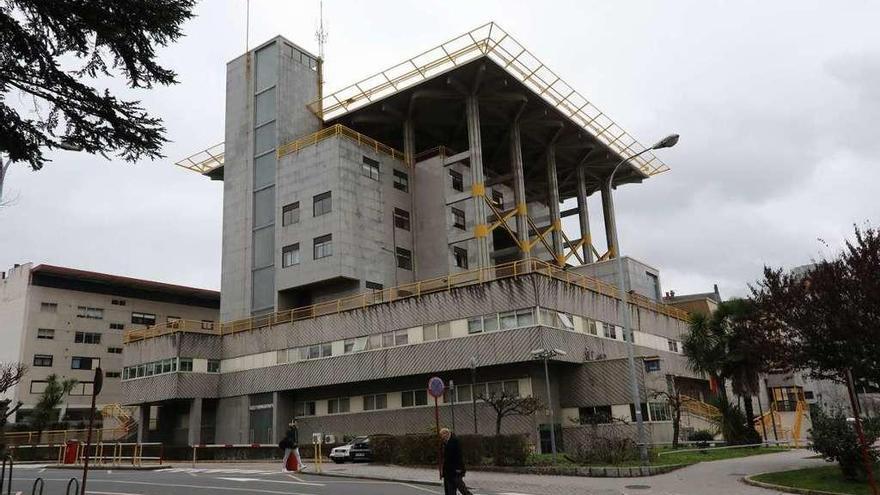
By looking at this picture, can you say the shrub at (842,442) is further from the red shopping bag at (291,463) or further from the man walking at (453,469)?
→ the red shopping bag at (291,463)

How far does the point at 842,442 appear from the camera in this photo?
16984 mm

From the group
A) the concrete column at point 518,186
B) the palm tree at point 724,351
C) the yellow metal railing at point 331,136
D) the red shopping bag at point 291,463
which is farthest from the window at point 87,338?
the palm tree at point 724,351

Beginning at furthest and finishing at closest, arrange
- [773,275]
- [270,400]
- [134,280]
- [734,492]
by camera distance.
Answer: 1. [134,280]
2. [270,400]
3. [773,275]
4. [734,492]

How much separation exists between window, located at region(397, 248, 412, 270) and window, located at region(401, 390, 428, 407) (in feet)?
41.9

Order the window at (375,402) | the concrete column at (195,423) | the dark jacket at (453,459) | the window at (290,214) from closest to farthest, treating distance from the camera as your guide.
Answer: the dark jacket at (453,459), the window at (375,402), the concrete column at (195,423), the window at (290,214)

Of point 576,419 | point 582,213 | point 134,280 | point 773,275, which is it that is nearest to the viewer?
point 773,275

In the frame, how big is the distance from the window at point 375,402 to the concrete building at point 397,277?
0.27ft

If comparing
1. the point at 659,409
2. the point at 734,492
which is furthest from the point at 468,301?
the point at 734,492

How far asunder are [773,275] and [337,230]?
29217 millimetres

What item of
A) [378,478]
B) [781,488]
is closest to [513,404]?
[378,478]

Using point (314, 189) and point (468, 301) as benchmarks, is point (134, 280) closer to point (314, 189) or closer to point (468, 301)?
point (314, 189)

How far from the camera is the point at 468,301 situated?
36062mm

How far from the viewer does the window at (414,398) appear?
123ft

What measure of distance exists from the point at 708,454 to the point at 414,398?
612 inches
